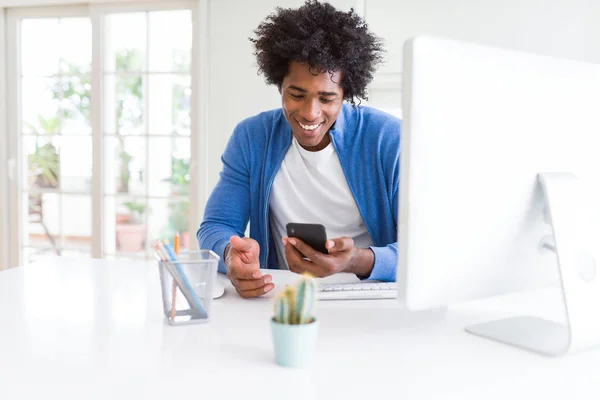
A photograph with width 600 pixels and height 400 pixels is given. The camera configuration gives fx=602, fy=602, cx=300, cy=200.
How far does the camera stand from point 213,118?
3.44 m

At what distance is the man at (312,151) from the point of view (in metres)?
1.59

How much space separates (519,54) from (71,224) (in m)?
3.69

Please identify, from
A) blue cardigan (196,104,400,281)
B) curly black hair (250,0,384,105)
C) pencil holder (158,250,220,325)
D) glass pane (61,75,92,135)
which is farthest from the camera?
glass pane (61,75,92,135)

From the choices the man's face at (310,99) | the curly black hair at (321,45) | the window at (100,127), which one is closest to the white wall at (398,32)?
the window at (100,127)

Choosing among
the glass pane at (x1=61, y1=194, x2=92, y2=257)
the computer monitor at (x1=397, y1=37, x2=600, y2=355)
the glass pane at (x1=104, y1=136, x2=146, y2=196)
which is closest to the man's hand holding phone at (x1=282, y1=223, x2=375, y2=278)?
the computer monitor at (x1=397, y1=37, x2=600, y2=355)

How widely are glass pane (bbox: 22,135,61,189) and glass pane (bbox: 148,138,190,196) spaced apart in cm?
74

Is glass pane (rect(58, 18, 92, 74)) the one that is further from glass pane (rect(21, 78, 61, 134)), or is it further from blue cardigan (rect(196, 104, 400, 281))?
blue cardigan (rect(196, 104, 400, 281))

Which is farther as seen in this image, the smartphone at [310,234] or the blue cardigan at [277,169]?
the blue cardigan at [277,169]

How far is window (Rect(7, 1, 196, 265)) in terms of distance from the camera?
3.66 meters

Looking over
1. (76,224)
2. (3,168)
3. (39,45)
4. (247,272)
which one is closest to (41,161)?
(3,168)

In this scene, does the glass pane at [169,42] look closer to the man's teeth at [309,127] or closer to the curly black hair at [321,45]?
the curly black hair at [321,45]

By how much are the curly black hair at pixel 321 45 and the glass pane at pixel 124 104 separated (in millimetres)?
2160

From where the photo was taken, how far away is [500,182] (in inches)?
36.6

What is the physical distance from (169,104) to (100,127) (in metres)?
0.45
